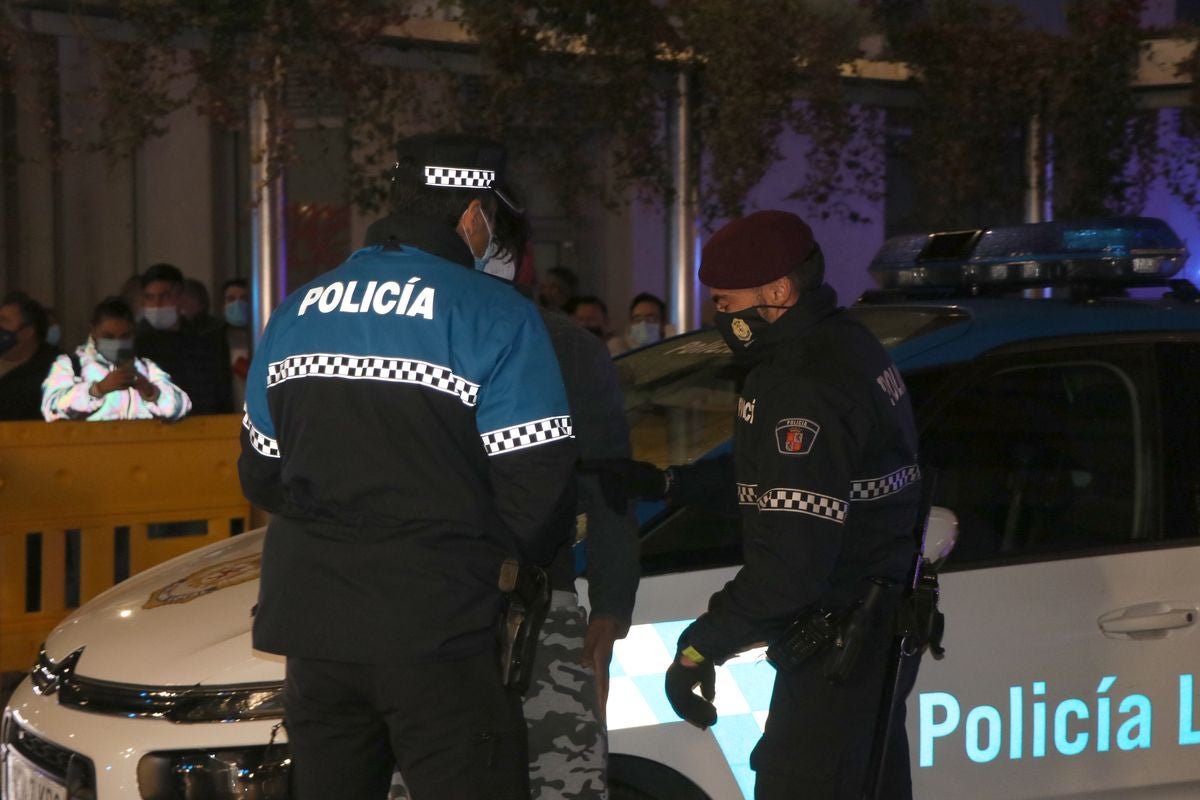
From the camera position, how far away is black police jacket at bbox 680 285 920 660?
2.60 m

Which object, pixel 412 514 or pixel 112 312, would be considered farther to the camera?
pixel 112 312

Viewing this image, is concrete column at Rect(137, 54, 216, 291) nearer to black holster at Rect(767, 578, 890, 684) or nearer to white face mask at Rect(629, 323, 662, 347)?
white face mask at Rect(629, 323, 662, 347)

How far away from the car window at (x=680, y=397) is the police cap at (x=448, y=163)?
3.39ft

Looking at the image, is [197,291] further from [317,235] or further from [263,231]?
[317,235]

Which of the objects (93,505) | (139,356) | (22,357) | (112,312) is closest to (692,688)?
(93,505)

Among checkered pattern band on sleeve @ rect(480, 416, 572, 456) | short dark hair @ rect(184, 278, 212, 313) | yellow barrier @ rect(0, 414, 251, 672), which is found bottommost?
yellow barrier @ rect(0, 414, 251, 672)

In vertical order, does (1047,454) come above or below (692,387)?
below

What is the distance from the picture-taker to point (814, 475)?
261 cm

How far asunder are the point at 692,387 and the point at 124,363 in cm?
329

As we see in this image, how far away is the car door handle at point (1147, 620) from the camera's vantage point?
10.8ft

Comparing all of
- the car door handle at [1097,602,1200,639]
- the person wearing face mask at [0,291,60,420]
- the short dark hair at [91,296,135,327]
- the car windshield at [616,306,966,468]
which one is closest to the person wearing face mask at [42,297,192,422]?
the short dark hair at [91,296,135,327]

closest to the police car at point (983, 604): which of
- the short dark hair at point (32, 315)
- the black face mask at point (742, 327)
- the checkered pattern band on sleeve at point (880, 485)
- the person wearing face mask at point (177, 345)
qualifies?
the checkered pattern band on sleeve at point (880, 485)

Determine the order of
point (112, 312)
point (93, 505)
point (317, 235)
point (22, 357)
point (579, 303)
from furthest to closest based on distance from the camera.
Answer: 1. point (317, 235)
2. point (579, 303)
3. point (22, 357)
4. point (112, 312)
5. point (93, 505)

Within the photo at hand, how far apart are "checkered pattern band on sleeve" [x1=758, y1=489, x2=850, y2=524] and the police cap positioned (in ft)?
2.42
